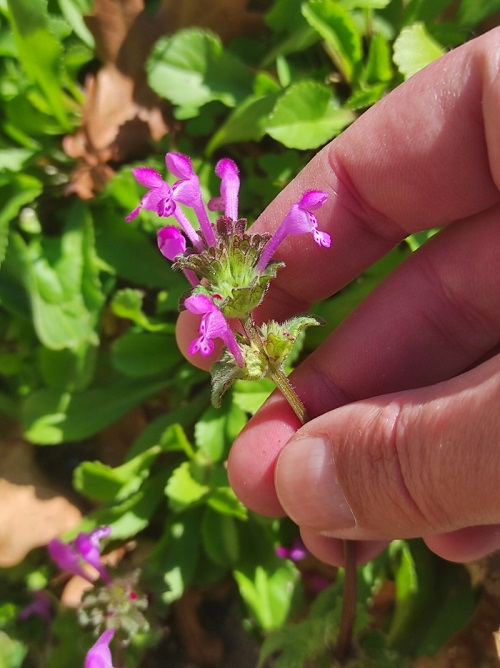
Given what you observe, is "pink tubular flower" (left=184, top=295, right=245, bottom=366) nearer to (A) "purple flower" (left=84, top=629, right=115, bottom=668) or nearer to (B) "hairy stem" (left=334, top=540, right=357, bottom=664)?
(B) "hairy stem" (left=334, top=540, right=357, bottom=664)

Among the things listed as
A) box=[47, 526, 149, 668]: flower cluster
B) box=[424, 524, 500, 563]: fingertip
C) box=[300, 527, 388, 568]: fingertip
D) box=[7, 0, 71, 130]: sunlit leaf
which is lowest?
box=[424, 524, 500, 563]: fingertip

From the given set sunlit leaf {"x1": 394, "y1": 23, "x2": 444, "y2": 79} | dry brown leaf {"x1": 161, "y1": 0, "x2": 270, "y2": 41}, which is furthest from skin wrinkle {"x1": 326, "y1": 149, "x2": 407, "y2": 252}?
dry brown leaf {"x1": 161, "y1": 0, "x2": 270, "y2": 41}

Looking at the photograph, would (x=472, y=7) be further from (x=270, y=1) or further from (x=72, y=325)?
(x=72, y=325)

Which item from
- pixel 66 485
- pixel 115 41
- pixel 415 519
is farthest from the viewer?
pixel 66 485

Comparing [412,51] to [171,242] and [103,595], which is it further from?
[103,595]

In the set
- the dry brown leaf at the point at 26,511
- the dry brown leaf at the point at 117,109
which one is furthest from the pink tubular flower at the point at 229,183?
the dry brown leaf at the point at 26,511

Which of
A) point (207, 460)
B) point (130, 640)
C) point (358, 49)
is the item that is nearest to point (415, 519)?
point (207, 460)

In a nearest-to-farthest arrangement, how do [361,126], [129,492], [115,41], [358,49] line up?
[361,126]
[358,49]
[129,492]
[115,41]
